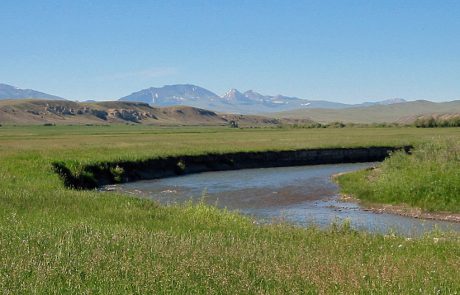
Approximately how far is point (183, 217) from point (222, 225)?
2059 mm

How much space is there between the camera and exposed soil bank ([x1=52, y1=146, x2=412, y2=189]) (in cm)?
4038

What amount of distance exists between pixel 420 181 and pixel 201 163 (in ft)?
82.6

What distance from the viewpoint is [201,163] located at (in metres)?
53.8

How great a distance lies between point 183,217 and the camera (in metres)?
20.5

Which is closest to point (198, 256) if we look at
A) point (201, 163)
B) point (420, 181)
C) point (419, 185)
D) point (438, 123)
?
point (419, 185)

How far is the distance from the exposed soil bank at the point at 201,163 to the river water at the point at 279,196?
1.67 meters

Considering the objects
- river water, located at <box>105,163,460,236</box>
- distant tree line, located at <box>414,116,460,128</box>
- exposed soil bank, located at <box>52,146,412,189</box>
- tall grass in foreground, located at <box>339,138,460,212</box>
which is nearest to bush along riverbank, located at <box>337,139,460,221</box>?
tall grass in foreground, located at <box>339,138,460,212</box>

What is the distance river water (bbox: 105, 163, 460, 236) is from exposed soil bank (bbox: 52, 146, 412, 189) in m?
1.67

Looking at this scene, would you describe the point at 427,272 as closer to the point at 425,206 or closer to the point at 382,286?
the point at 382,286

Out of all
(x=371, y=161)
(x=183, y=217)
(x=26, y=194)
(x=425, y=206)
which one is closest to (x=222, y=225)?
(x=183, y=217)

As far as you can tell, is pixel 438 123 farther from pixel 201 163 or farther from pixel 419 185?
pixel 419 185

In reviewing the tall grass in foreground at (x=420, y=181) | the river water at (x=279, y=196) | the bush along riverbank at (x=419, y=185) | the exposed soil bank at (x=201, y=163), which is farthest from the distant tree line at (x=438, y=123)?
the bush along riverbank at (x=419, y=185)

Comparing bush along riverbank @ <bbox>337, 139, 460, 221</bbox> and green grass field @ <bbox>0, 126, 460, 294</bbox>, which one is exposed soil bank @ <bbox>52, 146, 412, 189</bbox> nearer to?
bush along riverbank @ <bbox>337, 139, 460, 221</bbox>

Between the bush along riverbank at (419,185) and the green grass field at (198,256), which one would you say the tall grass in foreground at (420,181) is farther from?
the green grass field at (198,256)
